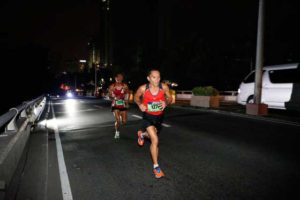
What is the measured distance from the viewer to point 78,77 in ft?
443

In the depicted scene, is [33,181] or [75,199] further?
[33,181]

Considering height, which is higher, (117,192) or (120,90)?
(120,90)

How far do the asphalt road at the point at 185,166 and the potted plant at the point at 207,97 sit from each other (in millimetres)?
11258

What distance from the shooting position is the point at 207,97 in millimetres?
20781

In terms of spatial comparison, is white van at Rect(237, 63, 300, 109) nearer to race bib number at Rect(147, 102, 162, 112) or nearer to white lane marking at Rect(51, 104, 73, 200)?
race bib number at Rect(147, 102, 162, 112)

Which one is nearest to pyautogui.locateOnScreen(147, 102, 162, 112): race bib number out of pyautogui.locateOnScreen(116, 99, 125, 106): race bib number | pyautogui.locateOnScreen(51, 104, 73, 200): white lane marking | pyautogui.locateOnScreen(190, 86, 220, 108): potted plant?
pyautogui.locateOnScreen(51, 104, 73, 200): white lane marking

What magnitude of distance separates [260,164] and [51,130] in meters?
7.65

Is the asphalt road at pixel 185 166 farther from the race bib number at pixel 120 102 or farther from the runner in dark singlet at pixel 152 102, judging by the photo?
the race bib number at pixel 120 102

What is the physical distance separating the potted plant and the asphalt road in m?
11.3

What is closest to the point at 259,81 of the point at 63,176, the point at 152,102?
the point at 152,102

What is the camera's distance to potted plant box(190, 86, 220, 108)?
68.3 ft

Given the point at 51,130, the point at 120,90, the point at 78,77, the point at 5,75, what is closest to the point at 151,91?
the point at 120,90

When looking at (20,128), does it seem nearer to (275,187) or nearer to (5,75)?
(275,187)

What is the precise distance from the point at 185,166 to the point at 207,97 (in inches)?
610
